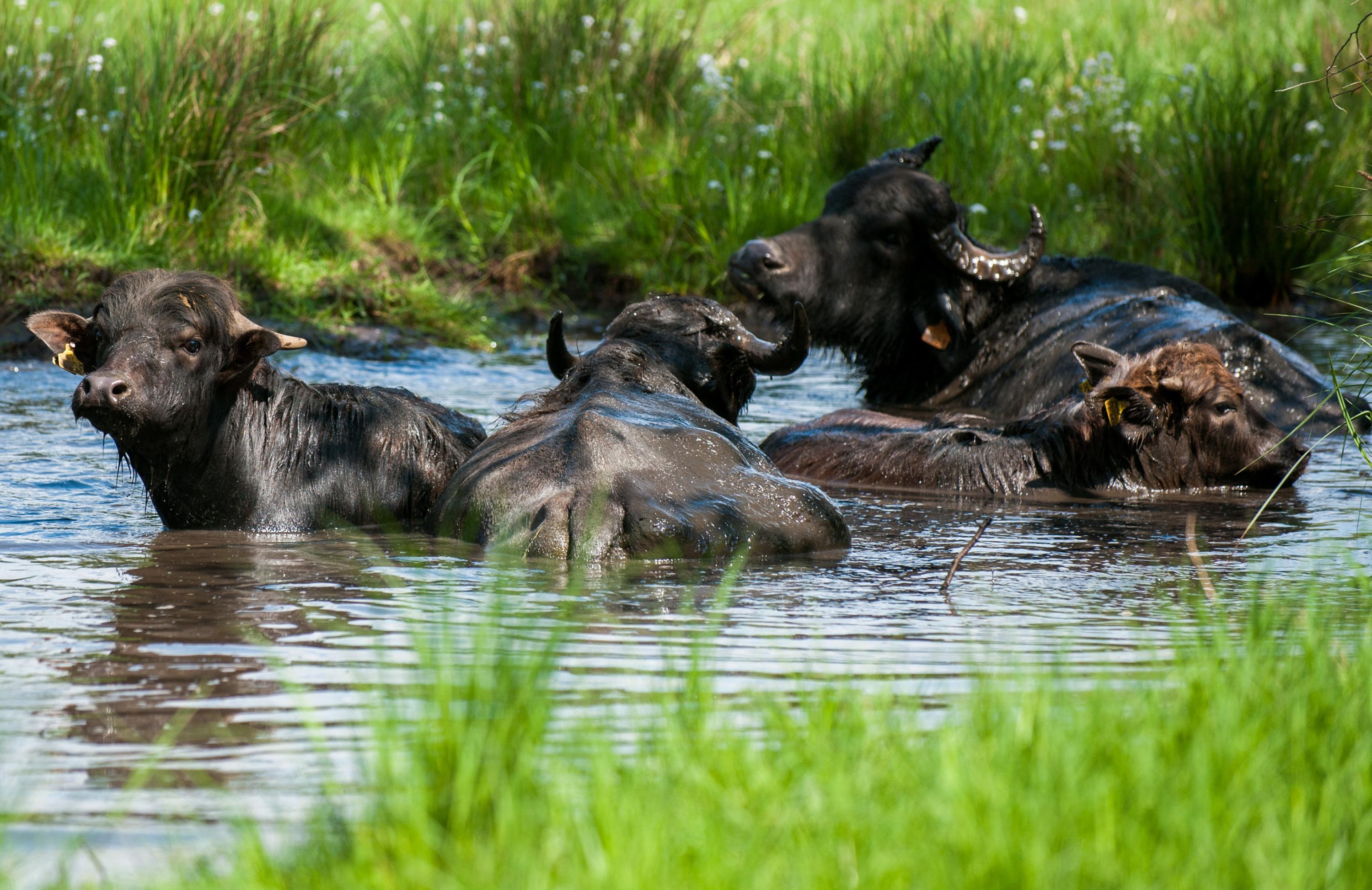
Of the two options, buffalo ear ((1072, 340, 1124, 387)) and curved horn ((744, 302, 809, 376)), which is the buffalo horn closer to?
curved horn ((744, 302, 809, 376))

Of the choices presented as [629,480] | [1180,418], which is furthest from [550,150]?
[629,480]

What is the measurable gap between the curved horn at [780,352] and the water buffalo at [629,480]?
11 mm

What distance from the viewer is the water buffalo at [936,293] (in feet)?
33.9

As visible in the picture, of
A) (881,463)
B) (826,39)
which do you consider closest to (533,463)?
(881,463)

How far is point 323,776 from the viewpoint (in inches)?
140

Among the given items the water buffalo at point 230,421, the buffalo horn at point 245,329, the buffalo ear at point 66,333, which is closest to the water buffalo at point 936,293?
the water buffalo at point 230,421

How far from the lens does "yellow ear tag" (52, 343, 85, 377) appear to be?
6848mm

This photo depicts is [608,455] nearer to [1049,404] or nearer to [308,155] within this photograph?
[1049,404]

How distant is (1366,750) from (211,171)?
10.9 metres

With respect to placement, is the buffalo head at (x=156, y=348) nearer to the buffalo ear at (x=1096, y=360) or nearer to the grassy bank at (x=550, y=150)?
the buffalo ear at (x=1096, y=360)

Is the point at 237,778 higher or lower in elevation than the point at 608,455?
lower

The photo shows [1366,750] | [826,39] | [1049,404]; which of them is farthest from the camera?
[826,39]

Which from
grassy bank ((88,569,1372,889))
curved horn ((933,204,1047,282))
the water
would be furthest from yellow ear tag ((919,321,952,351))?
grassy bank ((88,569,1372,889))

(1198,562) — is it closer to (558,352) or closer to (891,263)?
(558,352)
